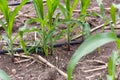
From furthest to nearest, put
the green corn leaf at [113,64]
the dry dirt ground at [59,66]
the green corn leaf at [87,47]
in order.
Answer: the dry dirt ground at [59,66], the green corn leaf at [113,64], the green corn leaf at [87,47]

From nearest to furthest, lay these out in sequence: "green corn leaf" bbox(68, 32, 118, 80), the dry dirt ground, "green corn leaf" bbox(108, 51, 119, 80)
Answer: "green corn leaf" bbox(68, 32, 118, 80), "green corn leaf" bbox(108, 51, 119, 80), the dry dirt ground

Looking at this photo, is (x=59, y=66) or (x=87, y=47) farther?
(x=59, y=66)

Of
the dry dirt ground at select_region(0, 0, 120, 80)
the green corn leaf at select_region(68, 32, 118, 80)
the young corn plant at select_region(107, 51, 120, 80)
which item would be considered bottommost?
the dry dirt ground at select_region(0, 0, 120, 80)

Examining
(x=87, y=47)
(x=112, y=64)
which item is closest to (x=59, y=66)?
(x=112, y=64)

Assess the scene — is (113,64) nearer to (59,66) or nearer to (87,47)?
(87,47)

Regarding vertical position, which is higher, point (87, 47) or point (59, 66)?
point (87, 47)

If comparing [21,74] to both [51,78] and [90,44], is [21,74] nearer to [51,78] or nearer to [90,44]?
[51,78]

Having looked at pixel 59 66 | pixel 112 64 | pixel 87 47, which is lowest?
pixel 59 66

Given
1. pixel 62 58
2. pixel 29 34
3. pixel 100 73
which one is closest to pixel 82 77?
pixel 100 73

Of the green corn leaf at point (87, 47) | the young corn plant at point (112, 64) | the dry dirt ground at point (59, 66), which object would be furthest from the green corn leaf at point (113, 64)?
the dry dirt ground at point (59, 66)

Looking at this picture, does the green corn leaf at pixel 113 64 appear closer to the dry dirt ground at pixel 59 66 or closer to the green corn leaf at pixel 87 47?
the green corn leaf at pixel 87 47

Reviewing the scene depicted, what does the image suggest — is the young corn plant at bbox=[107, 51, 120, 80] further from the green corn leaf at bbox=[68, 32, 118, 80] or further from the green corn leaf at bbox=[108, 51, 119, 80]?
the green corn leaf at bbox=[68, 32, 118, 80]

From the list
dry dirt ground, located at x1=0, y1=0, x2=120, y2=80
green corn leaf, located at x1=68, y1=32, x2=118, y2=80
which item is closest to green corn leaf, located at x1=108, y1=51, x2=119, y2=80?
green corn leaf, located at x1=68, y1=32, x2=118, y2=80

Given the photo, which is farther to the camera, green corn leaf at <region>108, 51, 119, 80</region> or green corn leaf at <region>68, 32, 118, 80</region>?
green corn leaf at <region>108, 51, 119, 80</region>
